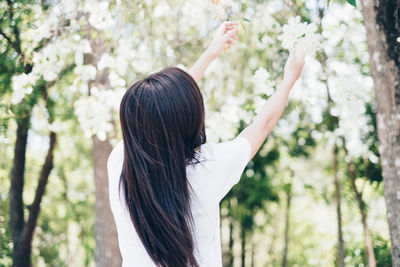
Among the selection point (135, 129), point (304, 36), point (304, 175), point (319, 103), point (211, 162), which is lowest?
point (304, 175)

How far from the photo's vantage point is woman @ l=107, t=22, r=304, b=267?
146 cm

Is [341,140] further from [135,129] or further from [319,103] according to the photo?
[135,129]

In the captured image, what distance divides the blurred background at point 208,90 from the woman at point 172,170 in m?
1.11

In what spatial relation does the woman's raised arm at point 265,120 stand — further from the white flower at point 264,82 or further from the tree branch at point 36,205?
the tree branch at point 36,205

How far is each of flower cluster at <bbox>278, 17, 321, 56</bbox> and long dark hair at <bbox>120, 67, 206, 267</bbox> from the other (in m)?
A: 1.14

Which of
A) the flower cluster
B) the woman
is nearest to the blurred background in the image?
the flower cluster

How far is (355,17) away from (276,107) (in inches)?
121

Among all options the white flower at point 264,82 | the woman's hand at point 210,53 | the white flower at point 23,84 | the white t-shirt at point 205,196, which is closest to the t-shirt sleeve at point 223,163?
the white t-shirt at point 205,196

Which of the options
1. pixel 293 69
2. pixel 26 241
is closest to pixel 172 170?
pixel 293 69

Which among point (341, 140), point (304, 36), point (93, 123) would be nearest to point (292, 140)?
point (341, 140)

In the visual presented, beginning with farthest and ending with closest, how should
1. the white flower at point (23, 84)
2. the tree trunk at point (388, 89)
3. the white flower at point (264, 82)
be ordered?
the white flower at point (23, 84) → the white flower at point (264, 82) → the tree trunk at point (388, 89)

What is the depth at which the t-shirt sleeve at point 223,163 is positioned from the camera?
148 centimetres

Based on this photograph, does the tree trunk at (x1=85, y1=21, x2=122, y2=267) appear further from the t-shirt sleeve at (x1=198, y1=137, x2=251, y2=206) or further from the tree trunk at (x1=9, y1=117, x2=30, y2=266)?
the t-shirt sleeve at (x1=198, y1=137, x2=251, y2=206)

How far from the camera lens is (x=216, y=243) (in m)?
1.58
